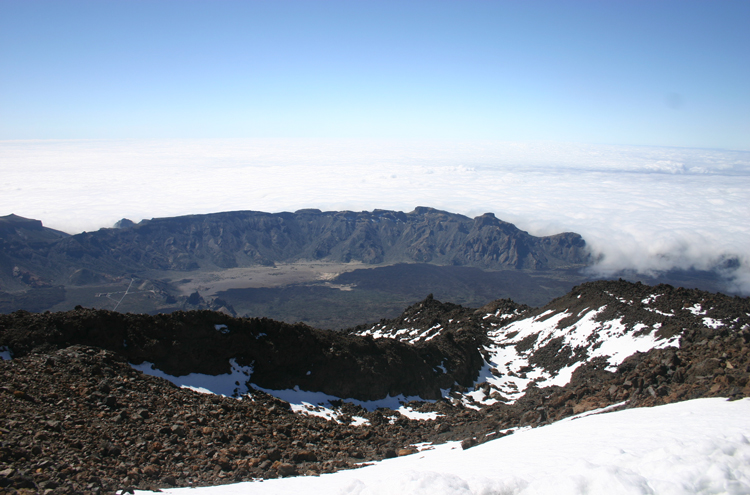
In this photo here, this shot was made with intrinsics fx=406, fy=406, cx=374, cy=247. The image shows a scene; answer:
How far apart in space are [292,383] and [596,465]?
21.1 meters

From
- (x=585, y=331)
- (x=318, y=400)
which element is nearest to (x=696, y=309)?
(x=585, y=331)

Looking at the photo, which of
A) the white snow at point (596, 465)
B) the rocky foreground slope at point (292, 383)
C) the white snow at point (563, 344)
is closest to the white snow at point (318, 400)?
the rocky foreground slope at point (292, 383)

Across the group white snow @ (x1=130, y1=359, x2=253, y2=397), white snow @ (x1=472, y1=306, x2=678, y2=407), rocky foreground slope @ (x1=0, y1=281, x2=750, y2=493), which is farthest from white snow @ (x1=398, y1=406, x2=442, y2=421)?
white snow @ (x1=130, y1=359, x2=253, y2=397)

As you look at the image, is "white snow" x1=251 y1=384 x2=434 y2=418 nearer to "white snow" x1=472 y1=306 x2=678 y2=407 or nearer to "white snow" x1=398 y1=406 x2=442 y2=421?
"white snow" x1=398 y1=406 x2=442 y2=421

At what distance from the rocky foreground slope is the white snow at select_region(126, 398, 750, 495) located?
2015 millimetres

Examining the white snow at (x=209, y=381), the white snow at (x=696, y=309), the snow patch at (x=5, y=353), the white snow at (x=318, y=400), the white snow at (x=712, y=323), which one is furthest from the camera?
the white snow at (x=696, y=309)

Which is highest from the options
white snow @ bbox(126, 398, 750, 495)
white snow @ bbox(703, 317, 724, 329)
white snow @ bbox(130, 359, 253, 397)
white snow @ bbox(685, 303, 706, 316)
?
white snow @ bbox(126, 398, 750, 495)

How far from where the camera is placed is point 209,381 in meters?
25.1

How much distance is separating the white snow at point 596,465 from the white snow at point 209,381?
42.8 feet

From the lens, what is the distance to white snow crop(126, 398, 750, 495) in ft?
30.0

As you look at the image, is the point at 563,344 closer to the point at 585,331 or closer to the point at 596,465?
the point at 585,331

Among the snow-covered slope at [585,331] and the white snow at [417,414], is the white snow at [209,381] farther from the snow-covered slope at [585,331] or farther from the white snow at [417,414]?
the snow-covered slope at [585,331]

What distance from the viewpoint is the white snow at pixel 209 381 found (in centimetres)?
2408

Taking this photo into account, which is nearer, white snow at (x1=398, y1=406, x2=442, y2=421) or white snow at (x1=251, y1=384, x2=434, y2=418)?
white snow at (x1=251, y1=384, x2=434, y2=418)
